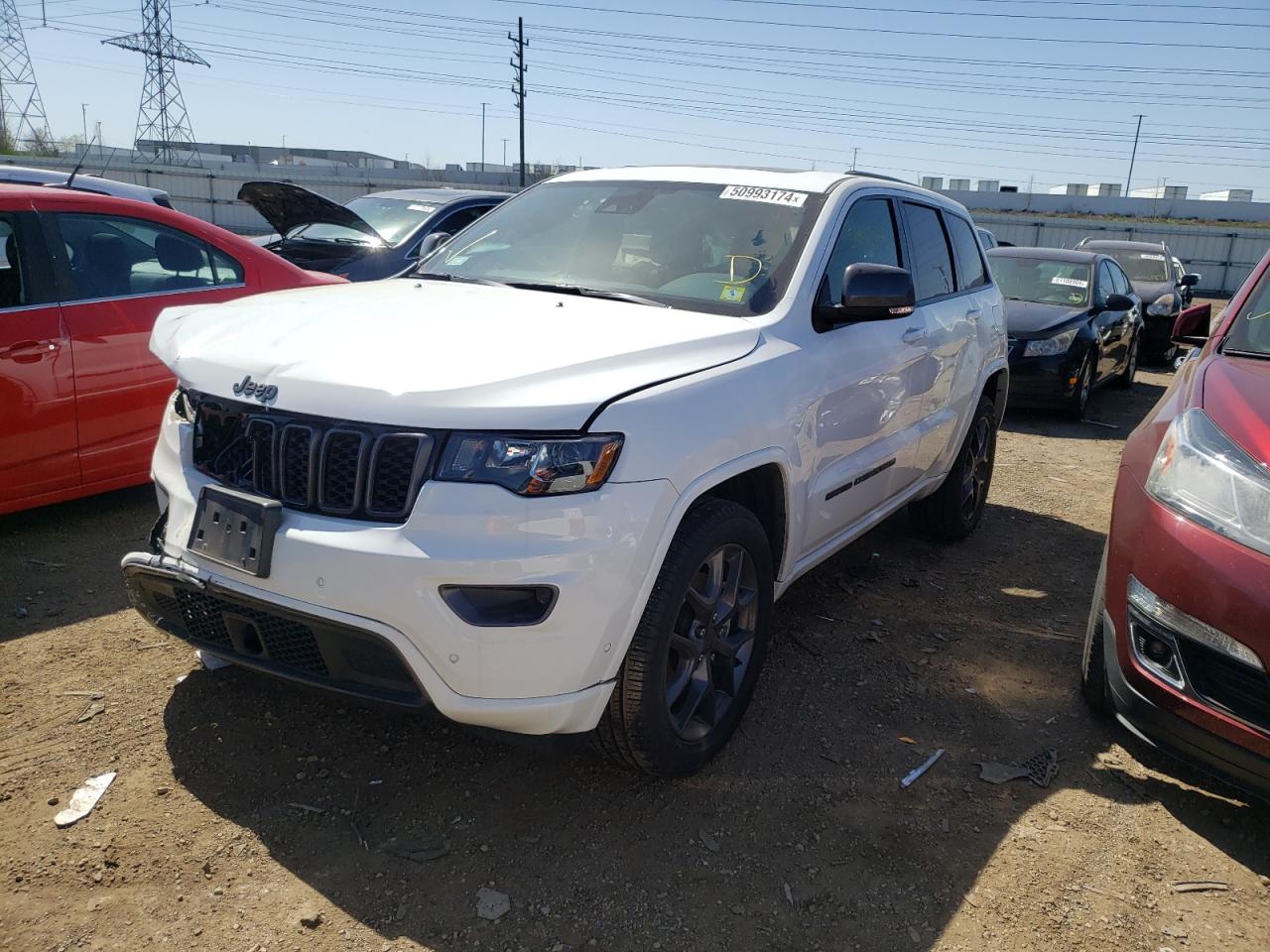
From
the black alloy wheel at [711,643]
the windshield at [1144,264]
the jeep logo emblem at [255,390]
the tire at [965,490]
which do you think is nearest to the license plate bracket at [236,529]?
the jeep logo emblem at [255,390]

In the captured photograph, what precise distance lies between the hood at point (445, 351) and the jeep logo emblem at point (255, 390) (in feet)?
0.05

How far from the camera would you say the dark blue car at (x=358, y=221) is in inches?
254

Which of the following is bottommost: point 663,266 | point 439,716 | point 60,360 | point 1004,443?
point 1004,443

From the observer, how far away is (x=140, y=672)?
337 centimetres

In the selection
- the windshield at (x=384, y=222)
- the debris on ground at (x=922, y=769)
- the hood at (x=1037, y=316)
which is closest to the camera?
the debris on ground at (x=922, y=769)

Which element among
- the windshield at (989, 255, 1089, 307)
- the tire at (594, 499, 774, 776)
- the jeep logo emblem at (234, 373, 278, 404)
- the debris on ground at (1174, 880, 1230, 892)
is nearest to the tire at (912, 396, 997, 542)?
the tire at (594, 499, 774, 776)

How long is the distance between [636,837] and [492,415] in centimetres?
127

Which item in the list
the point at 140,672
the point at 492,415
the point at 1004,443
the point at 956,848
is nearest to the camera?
the point at 492,415

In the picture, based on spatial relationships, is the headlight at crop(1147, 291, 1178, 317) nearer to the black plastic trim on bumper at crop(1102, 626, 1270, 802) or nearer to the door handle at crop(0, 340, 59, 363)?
the black plastic trim on bumper at crop(1102, 626, 1270, 802)

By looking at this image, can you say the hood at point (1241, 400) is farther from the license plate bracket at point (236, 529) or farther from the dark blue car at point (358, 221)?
the dark blue car at point (358, 221)

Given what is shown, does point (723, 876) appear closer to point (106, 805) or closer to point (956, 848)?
point (956, 848)

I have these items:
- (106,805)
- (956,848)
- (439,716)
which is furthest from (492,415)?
(956,848)

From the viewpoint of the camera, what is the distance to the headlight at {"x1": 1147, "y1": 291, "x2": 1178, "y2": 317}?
42.3 ft

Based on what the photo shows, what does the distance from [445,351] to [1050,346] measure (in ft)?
26.7
